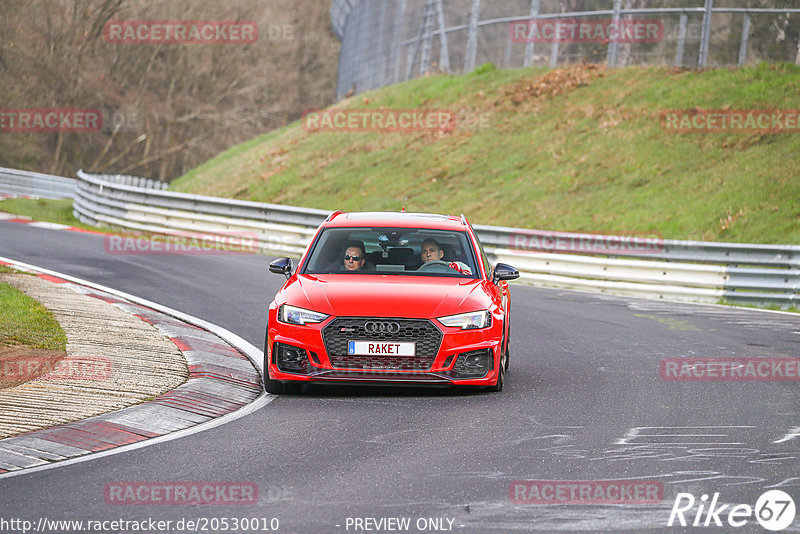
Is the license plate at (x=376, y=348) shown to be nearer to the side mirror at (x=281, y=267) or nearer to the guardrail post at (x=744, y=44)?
the side mirror at (x=281, y=267)

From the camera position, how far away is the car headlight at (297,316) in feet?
29.6

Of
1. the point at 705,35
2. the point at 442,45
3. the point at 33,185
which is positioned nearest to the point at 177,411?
the point at 705,35

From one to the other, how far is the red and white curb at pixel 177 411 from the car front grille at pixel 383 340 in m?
0.74

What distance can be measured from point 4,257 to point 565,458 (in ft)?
44.5

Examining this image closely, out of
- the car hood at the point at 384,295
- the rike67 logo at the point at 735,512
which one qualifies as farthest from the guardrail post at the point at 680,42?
the rike67 logo at the point at 735,512

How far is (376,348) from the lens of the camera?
29.1 ft

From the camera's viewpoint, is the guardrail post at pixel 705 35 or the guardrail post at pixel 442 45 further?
the guardrail post at pixel 442 45

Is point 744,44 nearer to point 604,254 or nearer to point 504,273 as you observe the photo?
point 604,254

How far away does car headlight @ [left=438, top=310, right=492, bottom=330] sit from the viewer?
9.05 meters

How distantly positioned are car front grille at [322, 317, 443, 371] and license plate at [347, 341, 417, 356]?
3cm

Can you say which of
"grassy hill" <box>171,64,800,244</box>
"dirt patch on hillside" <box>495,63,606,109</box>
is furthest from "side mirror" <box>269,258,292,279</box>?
"dirt patch on hillside" <box>495,63,606,109</box>

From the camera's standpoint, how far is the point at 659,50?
1246 inches

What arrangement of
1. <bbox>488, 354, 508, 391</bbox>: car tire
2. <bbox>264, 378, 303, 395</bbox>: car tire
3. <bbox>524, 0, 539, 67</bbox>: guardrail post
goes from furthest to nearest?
1. <bbox>524, 0, 539, 67</bbox>: guardrail post
2. <bbox>488, 354, 508, 391</bbox>: car tire
3. <bbox>264, 378, 303, 395</bbox>: car tire

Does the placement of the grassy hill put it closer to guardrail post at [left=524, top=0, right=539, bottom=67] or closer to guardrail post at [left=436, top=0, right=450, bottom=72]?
guardrail post at [left=524, top=0, right=539, bottom=67]
